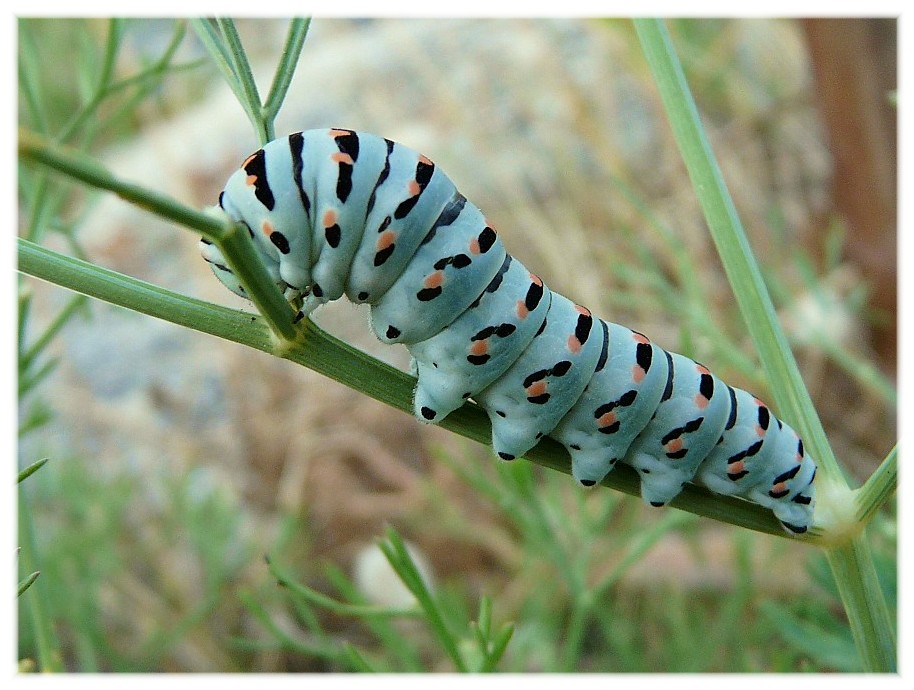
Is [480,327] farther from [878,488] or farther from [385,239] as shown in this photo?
[878,488]

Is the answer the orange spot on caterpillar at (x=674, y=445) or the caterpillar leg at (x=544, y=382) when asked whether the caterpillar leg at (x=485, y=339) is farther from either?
the orange spot on caterpillar at (x=674, y=445)

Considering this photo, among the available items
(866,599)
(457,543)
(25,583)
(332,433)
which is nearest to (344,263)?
(25,583)

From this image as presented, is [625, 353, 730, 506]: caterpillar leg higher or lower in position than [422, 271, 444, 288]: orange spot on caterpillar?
lower

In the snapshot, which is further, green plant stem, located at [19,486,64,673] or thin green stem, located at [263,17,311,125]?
green plant stem, located at [19,486,64,673]

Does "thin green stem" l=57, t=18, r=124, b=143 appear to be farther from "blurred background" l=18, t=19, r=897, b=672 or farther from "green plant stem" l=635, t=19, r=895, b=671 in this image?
"green plant stem" l=635, t=19, r=895, b=671

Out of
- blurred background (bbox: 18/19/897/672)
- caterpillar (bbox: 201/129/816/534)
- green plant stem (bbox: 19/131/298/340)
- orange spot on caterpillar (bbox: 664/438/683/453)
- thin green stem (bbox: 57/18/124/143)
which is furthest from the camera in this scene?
blurred background (bbox: 18/19/897/672)

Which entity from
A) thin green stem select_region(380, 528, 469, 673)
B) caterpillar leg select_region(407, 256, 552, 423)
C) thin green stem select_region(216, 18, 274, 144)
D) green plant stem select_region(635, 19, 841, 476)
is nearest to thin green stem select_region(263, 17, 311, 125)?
thin green stem select_region(216, 18, 274, 144)

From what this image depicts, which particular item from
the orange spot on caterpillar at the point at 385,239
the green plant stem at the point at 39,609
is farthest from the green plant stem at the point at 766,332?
the green plant stem at the point at 39,609
